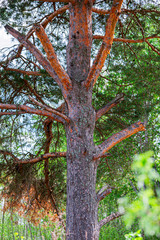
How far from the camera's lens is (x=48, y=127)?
4.70 metres

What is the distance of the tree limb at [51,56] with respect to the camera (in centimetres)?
296

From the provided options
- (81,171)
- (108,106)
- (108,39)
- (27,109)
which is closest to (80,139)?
(81,171)

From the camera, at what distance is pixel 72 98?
327cm

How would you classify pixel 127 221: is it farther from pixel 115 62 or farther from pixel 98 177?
pixel 98 177

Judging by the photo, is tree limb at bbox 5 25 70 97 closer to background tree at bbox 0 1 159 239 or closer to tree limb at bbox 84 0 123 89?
background tree at bbox 0 1 159 239

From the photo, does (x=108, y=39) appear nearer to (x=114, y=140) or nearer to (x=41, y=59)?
(x=41, y=59)

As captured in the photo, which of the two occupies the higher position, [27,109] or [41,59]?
[41,59]

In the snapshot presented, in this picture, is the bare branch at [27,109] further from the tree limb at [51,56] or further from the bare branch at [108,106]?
the bare branch at [108,106]

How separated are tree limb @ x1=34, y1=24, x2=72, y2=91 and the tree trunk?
152 millimetres

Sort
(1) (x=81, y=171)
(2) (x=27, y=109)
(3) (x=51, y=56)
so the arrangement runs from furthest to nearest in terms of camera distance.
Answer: (2) (x=27, y=109), (3) (x=51, y=56), (1) (x=81, y=171)

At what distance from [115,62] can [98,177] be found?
278 cm

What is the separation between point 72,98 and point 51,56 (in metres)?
0.57

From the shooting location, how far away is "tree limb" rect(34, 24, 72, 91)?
2964mm

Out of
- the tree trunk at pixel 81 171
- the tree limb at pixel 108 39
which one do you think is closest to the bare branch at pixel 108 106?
the tree trunk at pixel 81 171
